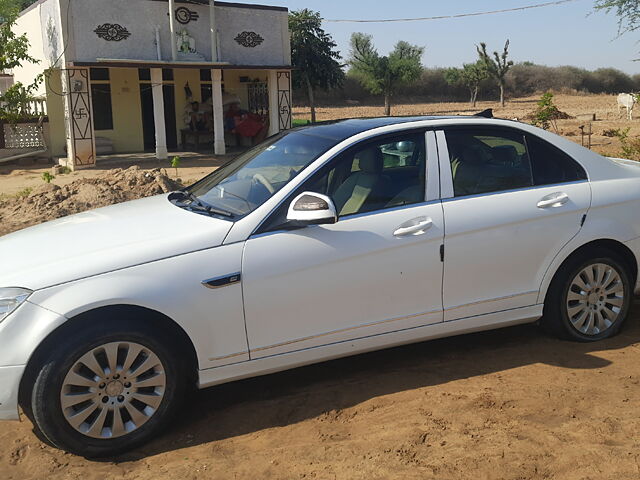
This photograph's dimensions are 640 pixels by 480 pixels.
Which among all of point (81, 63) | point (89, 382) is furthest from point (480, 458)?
point (81, 63)

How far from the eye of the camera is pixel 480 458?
3.57 metres

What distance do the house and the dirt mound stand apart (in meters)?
9.25

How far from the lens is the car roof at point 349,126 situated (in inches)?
182

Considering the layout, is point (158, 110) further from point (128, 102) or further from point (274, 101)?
point (274, 101)

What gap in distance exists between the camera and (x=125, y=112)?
→ 22.7 meters

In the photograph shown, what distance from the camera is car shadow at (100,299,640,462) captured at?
4.07 metres

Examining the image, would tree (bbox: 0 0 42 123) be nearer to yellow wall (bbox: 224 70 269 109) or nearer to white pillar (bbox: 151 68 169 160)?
white pillar (bbox: 151 68 169 160)

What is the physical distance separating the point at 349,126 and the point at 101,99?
19.0m

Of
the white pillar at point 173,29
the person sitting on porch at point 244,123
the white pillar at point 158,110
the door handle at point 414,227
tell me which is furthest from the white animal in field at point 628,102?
the door handle at point 414,227

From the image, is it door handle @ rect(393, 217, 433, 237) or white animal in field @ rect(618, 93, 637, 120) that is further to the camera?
white animal in field @ rect(618, 93, 637, 120)

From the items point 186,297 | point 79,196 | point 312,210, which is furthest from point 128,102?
point 186,297

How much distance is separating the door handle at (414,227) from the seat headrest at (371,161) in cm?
44

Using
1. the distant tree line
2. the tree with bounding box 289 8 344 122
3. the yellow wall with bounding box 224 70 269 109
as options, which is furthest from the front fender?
the distant tree line

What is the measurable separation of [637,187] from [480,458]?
8.56ft
